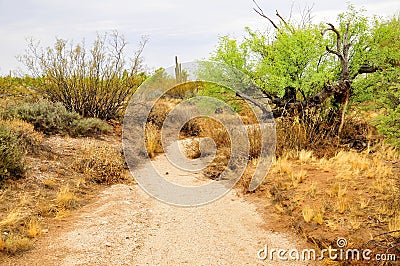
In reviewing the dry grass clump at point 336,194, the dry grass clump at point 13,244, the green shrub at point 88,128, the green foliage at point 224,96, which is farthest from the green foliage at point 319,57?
the dry grass clump at point 13,244

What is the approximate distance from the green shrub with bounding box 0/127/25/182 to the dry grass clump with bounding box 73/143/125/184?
3.59 ft

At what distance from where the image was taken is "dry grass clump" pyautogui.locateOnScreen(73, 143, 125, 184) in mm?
6914

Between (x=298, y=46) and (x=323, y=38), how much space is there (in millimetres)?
685

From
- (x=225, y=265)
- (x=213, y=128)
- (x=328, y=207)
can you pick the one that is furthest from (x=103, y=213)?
(x=213, y=128)

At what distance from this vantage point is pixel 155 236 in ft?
15.6

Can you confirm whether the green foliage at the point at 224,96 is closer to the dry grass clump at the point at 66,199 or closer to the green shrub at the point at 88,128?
the green shrub at the point at 88,128

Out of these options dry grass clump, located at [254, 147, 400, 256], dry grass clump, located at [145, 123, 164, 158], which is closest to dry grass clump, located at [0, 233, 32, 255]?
dry grass clump, located at [254, 147, 400, 256]

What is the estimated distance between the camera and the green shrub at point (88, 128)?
930 cm

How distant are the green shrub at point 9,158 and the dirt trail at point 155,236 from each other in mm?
1366

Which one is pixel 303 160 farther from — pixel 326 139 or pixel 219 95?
pixel 219 95

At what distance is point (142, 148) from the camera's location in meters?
9.12

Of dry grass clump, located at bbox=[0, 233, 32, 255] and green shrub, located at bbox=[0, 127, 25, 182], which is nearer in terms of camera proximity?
dry grass clump, located at bbox=[0, 233, 32, 255]

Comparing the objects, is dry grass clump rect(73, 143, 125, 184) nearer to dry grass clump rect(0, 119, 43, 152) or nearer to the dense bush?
dry grass clump rect(0, 119, 43, 152)

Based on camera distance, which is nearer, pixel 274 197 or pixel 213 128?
pixel 274 197
